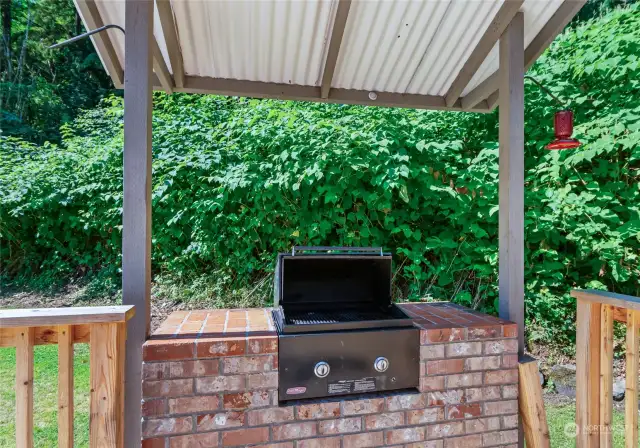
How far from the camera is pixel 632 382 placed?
64.3 inches

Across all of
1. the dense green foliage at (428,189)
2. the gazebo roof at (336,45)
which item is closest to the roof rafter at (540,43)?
the gazebo roof at (336,45)

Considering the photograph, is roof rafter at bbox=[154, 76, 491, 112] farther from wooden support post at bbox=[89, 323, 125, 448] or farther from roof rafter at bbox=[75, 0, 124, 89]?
wooden support post at bbox=[89, 323, 125, 448]

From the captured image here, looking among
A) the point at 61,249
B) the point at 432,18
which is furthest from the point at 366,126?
the point at 61,249

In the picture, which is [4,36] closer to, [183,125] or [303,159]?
[183,125]

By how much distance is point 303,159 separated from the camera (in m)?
3.48

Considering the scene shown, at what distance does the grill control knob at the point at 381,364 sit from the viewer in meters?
1.71

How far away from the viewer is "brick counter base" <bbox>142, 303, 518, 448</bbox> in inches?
59.6

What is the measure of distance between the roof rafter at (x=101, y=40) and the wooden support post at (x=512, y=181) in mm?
2272

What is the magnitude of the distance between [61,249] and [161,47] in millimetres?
4034

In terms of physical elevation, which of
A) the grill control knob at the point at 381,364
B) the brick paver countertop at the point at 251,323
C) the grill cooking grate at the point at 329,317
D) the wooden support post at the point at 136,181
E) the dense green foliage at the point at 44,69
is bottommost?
the grill control knob at the point at 381,364

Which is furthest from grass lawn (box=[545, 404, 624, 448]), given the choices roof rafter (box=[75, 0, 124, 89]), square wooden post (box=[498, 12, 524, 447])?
roof rafter (box=[75, 0, 124, 89])

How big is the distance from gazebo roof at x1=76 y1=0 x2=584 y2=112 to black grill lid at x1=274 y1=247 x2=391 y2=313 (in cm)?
134

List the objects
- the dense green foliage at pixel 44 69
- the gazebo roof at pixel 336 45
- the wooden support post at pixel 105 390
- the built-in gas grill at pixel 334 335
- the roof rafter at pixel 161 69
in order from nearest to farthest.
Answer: the wooden support post at pixel 105 390
the built-in gas grill at pixel 334 335
the gazebo roof at pixel 336 45
the roof rafter at pixel 161 69
the dense green foliage at pixel 44 69

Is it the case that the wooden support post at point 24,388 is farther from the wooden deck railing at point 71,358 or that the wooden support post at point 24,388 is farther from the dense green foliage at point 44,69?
the dense green foliage at point 44,69
